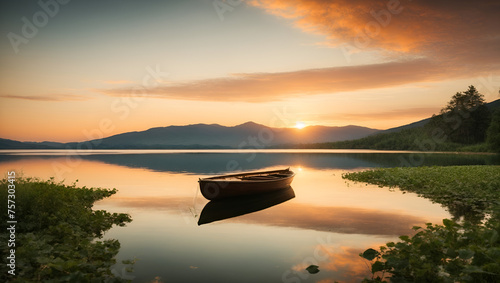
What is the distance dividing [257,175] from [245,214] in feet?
35.9

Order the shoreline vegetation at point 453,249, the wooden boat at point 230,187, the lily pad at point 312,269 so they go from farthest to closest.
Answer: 1. the wooden boat at point 230,187
2. the lily pad at point 312,269
3. the shoreline vegetation at point 453,249

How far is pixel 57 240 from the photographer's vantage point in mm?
11789

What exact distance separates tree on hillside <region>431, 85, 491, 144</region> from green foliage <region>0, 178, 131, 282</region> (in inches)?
4864

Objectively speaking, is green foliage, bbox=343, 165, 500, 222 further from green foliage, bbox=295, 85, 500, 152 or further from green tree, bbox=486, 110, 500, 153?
green foliage, bbox=295, 85, 500, 152

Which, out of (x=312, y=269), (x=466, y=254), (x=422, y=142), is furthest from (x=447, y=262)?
(x=422, y=142)

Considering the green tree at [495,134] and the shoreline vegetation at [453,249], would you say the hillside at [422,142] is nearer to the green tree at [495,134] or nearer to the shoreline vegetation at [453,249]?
the green tree at [495,134]

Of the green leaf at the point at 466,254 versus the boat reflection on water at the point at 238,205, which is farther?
the boat reflection on water at the point at 238,205

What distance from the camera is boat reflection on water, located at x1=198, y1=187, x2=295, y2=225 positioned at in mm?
19016

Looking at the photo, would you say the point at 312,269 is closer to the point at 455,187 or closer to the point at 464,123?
the point at 455,187

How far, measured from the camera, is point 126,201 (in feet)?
79.0

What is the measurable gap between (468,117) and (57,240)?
419ft

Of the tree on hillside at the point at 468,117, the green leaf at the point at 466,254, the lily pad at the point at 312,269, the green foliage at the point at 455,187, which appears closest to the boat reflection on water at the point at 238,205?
the lily pad at the point at 312,269

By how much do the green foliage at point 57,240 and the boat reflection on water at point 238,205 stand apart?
4.47 meters

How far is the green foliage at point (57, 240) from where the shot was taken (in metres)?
8.61
